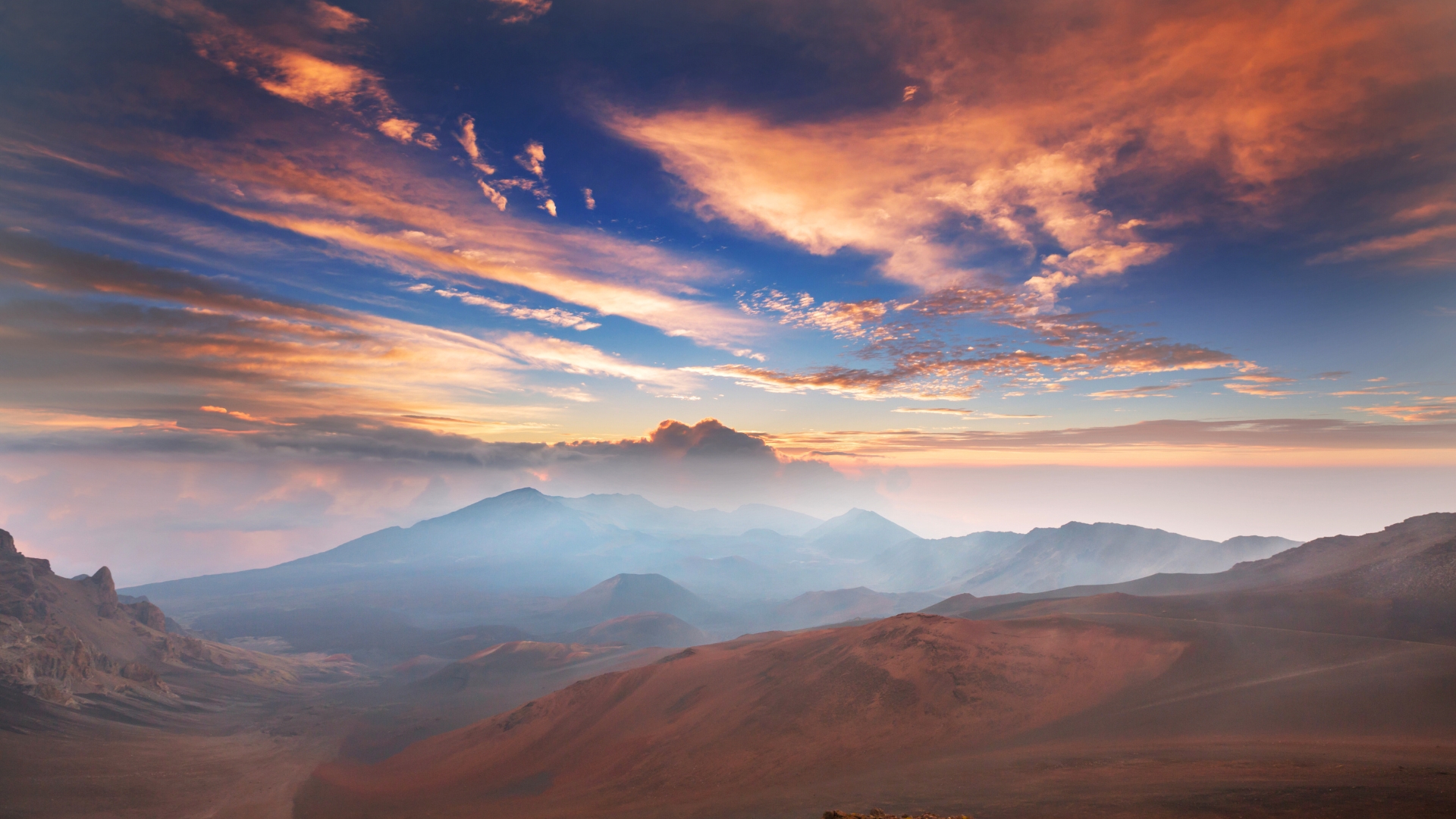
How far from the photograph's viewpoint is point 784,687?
6334 centimetres

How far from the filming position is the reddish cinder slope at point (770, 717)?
Result: 4941 centimetres

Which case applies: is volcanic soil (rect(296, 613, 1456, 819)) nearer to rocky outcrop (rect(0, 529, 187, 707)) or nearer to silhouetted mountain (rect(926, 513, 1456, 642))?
silhouetted mountain (rect(926, 513, 1456, 642))

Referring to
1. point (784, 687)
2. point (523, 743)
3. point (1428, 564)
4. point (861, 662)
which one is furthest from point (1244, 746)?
point (523, 743)

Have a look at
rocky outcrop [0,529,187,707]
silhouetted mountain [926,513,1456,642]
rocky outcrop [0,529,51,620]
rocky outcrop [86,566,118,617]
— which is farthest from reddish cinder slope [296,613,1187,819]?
rocky outcrop [86,566,118,617]

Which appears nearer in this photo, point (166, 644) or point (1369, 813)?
point (1369, 813)

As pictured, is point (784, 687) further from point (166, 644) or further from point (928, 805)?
point (166, 644)

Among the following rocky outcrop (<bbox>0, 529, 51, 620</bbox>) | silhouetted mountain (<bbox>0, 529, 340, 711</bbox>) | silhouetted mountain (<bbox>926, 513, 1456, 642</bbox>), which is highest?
silhouetted mountain (<bbox>926, 513, 1456, 642</bbox>)

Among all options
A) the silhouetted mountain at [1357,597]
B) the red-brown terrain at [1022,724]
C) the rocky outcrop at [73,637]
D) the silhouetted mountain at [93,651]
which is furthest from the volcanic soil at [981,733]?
the rocky outcrop at [73,637]

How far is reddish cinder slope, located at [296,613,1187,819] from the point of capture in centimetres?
4941

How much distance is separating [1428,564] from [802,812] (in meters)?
87.7

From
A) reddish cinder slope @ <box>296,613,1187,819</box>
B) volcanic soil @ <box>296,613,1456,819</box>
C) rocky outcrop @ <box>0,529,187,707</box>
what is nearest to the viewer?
volcanic soil @ <box>296,613,1456,819</box>

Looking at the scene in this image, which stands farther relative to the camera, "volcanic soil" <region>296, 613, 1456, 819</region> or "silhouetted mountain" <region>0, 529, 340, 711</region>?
"silhouetted mountain" <region>0, 529, 340, 711</region>

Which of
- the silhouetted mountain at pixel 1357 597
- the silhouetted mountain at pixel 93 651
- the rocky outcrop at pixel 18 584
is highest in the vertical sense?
the silhouetted mountain at pixel 1357 597

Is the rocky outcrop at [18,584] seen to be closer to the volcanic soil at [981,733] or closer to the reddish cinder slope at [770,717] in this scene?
Answer: the reddish cinder slope at [770,717]
